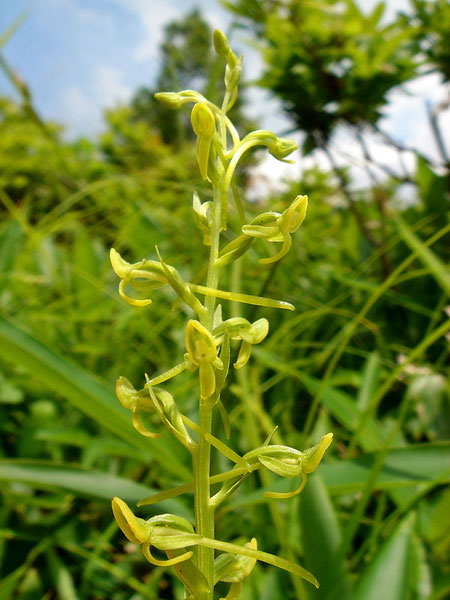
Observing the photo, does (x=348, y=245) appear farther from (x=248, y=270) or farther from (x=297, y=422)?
(x=297, y=422)

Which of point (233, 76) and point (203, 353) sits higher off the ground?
point (233, 76)

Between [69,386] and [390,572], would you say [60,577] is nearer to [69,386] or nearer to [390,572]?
[69,386]

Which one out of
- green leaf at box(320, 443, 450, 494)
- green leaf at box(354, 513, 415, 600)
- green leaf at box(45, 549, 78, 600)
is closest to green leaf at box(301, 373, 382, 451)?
green leaf at box(320, 443, 450, 494)

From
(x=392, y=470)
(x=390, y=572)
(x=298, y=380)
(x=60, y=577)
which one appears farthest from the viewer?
(x=298, y=380)

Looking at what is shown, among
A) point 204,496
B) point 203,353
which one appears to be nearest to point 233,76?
point 203,353

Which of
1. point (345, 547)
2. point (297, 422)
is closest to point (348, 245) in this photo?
point (297, 422)

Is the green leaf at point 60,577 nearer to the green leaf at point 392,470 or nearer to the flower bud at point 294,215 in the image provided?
the green leaf at point 392,470

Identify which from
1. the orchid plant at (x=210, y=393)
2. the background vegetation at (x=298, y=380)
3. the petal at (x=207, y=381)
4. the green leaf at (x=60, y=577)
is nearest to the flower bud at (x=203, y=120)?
the orchid plant at (x=210, y=393)
